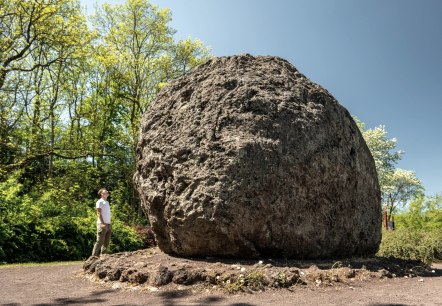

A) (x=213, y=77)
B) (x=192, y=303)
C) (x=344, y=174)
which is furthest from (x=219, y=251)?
(x=213, y=77)

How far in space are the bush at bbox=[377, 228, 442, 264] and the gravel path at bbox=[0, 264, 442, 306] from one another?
5.28 metres

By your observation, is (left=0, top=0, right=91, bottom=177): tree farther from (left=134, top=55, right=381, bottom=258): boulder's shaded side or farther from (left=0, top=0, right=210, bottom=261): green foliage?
(left=134, top=55, right=381, bottom=258): boulder's shaded side

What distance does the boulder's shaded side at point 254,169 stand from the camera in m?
6.54

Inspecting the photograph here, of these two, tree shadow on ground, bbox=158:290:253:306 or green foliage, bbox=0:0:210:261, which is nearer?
tree shadow on ground, bbox=158:290:253:306

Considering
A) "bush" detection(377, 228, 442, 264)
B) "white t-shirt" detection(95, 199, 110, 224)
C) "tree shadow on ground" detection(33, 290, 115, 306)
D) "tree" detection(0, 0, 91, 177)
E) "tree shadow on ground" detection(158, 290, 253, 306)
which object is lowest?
"tree shadow on ground" detection(33, 290, 115, 306)

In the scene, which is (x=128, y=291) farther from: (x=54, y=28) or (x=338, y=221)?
(x=54, y=28)

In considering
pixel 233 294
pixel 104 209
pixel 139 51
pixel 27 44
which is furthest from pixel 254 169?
pixel 139 51

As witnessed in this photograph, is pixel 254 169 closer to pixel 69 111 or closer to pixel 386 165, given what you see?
pixel 69 111

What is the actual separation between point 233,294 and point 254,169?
7.28ft

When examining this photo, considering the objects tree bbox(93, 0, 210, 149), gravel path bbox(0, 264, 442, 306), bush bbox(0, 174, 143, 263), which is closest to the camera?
gravel path bbox(0, 264, 442, 306)

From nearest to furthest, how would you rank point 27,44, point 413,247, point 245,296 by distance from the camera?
point 245,296, point 413,247, point 27,44

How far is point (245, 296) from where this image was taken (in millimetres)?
5070

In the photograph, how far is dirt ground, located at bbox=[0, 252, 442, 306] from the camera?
4852 millimetres

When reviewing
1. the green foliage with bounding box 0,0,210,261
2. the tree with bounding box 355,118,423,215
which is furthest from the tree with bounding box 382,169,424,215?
the green foliage with bounding box 0,0,210,261
